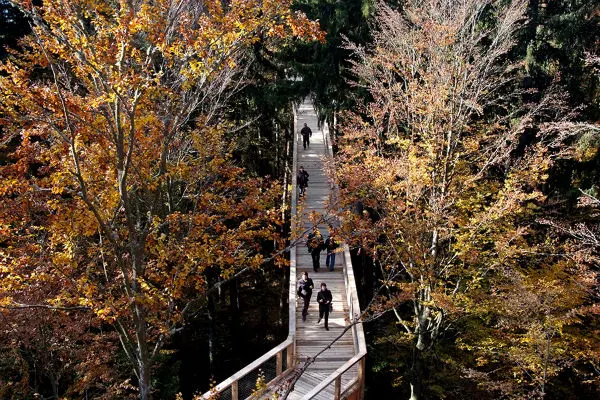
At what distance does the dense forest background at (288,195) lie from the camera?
768cm

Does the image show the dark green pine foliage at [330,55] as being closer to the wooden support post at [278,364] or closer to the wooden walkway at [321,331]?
the wooden walkway at [321,331]

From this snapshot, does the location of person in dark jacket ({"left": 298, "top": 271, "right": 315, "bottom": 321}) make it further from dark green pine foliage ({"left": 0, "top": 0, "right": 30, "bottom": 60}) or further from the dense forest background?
dark green pine foliage ({"left": 0, "top": 0, "right": 30, "bottom": 60})

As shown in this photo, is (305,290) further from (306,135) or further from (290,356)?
(306,135)

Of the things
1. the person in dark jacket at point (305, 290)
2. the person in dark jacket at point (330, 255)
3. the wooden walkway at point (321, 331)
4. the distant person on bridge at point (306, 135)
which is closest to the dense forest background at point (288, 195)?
the person in dark jacket at point (330, 255)

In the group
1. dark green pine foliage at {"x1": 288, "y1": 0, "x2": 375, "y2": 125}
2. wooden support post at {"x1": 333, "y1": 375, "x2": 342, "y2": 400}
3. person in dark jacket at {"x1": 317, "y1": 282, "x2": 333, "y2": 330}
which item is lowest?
wooden support post at {"x1": 333, "y1": 375, "x2": 342, "y2": 400}

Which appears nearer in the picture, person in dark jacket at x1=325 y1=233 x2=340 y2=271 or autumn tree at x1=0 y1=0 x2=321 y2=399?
autumn tree at x1=0 y1=0 x2=321 y2=399

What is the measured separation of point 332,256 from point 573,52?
1091 centimetres

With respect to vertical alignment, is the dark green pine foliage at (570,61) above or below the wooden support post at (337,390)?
above

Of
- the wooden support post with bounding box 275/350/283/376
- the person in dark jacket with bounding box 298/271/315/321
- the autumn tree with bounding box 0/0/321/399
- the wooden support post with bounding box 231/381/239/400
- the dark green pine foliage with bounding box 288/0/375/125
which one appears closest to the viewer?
the autumn tree with bounding box 0/0/321/399

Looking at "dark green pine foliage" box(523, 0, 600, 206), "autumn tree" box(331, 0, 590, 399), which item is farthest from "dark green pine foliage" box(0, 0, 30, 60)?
"dark green pine foliage" box(523, 0, 600, 206)

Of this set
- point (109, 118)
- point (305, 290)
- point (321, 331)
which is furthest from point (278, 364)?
point (109, 118)

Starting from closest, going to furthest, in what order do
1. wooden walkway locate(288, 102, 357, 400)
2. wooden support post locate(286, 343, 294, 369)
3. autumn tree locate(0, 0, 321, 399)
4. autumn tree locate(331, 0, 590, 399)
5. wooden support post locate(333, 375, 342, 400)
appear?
autumn tree locate(0, 0, 321, 399)
wooden support post locate(333, 375, 342, 400)
wooden walkway locate(288, 102, 357, 400)
wooden support post locate(286, 343, 294, 369)
autumn tree locate(331, 0, 590, 399)

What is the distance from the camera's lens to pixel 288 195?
2203cm

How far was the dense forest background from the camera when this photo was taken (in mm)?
7676
